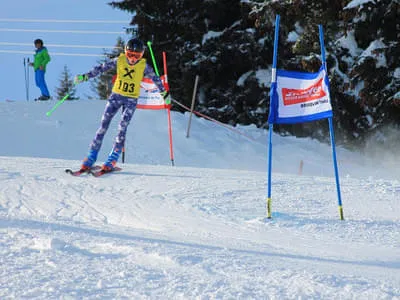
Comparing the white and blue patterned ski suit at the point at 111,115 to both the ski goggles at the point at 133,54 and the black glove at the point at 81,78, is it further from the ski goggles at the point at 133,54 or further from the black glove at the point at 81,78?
the ski goggles at the point at 133,54

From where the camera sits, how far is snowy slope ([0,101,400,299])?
2.96m

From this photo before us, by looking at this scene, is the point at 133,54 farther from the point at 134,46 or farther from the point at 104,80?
the point at 104,80

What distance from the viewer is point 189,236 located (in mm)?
4480

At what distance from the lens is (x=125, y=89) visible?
7961 mm

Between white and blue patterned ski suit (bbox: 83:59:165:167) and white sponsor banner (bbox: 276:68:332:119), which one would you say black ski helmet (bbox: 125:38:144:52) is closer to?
white and blue patterned ski suit (bbox: 83:59:165:167)

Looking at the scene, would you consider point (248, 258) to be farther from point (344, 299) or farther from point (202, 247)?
point (344, 299)

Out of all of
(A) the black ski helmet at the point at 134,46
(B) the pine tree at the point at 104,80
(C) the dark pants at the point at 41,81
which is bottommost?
(B) the pine tree at the point at 104,80

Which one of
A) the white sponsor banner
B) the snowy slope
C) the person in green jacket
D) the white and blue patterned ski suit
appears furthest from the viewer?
the person in green jacket

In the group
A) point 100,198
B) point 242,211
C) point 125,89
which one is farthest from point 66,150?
point 242,211

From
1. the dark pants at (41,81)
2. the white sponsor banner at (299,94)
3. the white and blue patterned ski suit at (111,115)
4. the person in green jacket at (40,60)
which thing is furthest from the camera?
the dark pants at (41,81)

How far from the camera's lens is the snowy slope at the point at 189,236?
2963 millimetres

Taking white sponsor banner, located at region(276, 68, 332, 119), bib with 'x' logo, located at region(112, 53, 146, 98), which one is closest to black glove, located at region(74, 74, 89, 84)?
bib with 'x' logo, located at region(112, 53, 146, 98)

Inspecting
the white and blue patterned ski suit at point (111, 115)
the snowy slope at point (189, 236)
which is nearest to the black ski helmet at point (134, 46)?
the white and blue patterned ski suit at point (111, 115)

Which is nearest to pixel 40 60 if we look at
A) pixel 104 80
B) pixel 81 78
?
pixel 81 78
